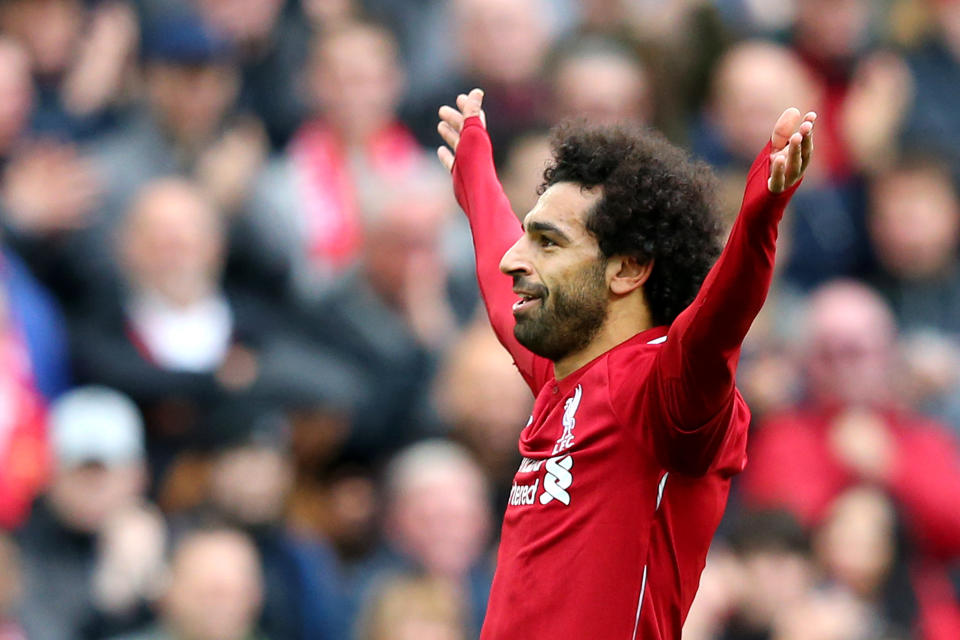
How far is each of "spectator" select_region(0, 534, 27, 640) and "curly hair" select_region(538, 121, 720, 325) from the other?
2928mm

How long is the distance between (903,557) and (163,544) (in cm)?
293

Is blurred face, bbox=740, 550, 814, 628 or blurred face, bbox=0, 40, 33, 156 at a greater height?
blurred face, bbox=0, 40, 33, 156

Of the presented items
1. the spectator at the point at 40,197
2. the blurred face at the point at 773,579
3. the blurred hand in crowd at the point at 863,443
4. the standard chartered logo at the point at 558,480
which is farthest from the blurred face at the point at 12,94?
the standard chartered logo at the point at 558,480

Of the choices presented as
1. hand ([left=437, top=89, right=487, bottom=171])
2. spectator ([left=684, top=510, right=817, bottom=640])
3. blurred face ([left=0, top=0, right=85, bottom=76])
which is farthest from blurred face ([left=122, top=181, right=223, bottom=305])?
hand ([left=437, top=89, right=487, bottom=171])

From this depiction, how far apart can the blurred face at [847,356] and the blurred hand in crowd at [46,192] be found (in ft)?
9.84

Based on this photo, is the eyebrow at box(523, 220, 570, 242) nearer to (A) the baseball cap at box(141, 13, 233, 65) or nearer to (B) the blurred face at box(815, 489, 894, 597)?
(B) the blurred face at box(815, 489, 894, 597)

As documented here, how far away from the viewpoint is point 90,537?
6.07m

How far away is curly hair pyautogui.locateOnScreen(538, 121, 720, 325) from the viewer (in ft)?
11.8

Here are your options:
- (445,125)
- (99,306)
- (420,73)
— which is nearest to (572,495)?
(445,125)

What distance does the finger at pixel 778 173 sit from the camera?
3049 mm

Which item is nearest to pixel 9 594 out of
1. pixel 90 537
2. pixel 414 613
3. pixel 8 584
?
pixel 8 584

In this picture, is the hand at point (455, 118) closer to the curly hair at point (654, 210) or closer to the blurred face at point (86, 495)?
the curly hair at point (654, 210)

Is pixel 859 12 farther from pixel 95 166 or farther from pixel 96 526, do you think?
pixel 96 526

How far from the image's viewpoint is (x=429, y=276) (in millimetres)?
7242
